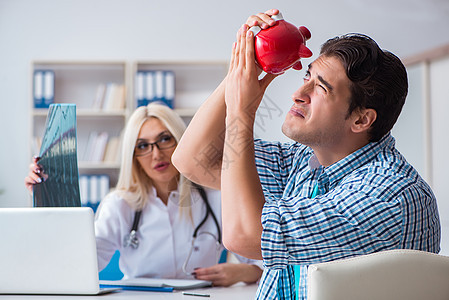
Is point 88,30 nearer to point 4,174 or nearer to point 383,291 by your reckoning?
point 4,174

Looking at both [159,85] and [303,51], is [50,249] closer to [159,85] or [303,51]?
[303,51]

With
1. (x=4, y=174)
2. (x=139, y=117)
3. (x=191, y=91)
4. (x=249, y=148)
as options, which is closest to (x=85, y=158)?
(x=4, y=174)

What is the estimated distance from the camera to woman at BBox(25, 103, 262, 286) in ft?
7.00

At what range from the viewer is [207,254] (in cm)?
218

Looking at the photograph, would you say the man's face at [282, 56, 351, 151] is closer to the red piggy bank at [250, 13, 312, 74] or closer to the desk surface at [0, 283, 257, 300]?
the red piggy bank at [250, 13, 312, 74]

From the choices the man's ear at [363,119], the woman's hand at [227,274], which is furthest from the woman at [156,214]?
the man's ear at [363,119]

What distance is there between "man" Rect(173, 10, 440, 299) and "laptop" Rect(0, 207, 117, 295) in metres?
0.34

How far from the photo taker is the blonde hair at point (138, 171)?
2217 mm

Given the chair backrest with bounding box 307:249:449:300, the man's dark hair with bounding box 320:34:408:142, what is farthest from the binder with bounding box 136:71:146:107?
the chair backrest with bounding box 307:249:449:300

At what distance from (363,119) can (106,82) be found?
3.70m

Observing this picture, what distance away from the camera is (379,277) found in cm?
91

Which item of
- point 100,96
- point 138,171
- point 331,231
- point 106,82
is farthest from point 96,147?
point 331,231

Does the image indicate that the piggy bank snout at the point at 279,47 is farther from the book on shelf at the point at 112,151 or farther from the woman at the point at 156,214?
the book on shelf at the point at 112,151

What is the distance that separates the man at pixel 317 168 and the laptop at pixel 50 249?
0.34 metres
